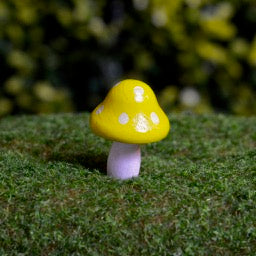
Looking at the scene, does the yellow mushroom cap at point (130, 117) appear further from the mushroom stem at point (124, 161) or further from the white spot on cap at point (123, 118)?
the mushroom stem at point (124, 161)

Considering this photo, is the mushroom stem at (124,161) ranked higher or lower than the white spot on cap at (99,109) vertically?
lower

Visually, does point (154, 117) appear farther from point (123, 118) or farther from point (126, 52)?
point (126, 52)

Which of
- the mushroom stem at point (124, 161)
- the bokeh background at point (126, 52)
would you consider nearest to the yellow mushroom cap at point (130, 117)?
the mushroom stem at point (124, 161)

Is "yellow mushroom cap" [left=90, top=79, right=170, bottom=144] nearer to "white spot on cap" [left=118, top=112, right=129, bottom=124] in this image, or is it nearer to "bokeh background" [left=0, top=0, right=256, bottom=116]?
"white spot on cap" [left=118, top=112, right=129, bottom=124]

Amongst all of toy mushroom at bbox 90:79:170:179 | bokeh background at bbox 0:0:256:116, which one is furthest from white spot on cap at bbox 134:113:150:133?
bokeh background at bbox 0:0:256:116

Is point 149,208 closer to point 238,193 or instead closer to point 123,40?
point 238,193

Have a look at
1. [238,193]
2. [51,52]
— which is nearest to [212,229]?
[238,193]
